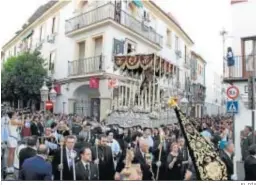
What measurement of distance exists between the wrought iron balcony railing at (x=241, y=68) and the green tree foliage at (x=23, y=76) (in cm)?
139

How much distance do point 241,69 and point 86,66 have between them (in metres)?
1.16

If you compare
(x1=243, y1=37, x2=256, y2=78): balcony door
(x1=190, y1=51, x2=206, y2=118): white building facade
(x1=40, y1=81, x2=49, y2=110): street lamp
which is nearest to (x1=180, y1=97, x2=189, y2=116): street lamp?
(x1=190, y1=51, x2=206, y2=118): white building facade

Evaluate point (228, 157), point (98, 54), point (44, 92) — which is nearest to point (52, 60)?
point (44, 92)

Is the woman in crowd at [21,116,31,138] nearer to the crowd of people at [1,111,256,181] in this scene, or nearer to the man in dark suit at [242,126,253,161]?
the crowd of people at [1,111,256,181]

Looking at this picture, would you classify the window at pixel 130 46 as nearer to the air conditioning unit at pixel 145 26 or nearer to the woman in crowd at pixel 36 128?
the air conditioning unit at pixel 145 26

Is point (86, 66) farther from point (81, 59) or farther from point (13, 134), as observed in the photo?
point (13, 134)

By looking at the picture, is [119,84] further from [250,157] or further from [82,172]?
[250,157]

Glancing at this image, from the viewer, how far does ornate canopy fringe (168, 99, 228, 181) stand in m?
2.53

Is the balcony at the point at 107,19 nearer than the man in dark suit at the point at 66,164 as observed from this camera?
No

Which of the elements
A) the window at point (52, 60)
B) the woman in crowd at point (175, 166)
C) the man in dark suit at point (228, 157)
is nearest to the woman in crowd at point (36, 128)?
the window at point (52, 60)

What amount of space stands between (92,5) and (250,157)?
1609 mm

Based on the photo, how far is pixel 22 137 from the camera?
9.80ft

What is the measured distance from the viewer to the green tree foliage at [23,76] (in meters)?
2.92

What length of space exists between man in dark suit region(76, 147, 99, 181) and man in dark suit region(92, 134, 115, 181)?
0.28ft
